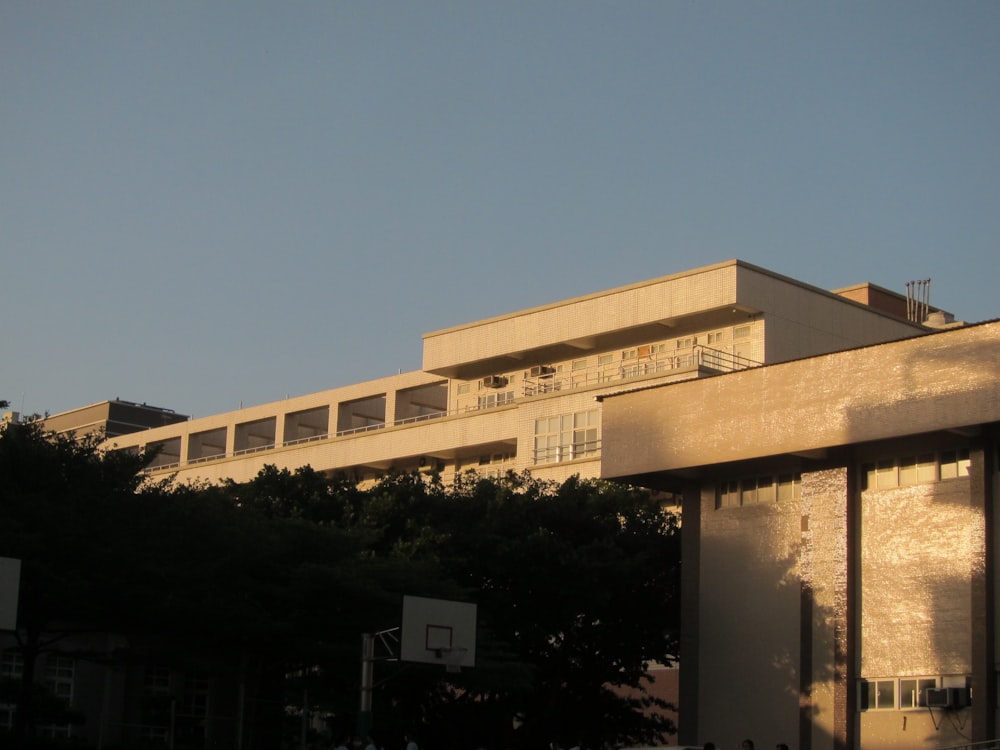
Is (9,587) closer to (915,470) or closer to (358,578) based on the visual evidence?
(358,578)

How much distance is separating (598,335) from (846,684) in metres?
28.0

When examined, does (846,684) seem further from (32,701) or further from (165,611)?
(32,701)

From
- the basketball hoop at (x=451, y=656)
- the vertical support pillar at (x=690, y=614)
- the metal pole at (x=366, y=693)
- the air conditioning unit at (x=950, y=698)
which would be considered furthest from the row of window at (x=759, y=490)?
the metal pole at (x=366, y=693)

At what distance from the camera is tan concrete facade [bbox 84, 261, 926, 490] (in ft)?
192

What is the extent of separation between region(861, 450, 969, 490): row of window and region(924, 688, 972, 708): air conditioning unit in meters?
4.87

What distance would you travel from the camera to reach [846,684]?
36.1 metres

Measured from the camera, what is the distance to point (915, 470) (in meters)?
36.2

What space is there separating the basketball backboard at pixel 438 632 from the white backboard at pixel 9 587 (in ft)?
25.1

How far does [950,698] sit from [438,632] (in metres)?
11.5

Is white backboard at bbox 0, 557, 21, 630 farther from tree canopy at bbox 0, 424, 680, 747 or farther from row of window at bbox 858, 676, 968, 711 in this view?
row of window at bbox 858, 676, 968, 711

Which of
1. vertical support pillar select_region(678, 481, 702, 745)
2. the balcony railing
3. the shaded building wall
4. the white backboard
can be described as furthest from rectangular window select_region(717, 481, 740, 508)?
the white backboard

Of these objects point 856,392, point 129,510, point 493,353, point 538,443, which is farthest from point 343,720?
point 493,353

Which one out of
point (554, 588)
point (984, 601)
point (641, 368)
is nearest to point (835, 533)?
point (984, 601)

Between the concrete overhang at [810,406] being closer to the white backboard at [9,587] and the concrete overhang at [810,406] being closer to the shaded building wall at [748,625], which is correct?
the shaded building wall at [748,625]
